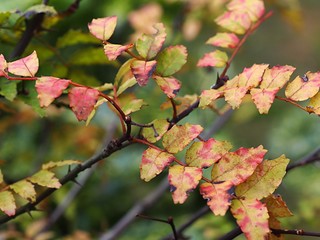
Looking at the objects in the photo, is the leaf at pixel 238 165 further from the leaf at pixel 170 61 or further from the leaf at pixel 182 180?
the leaf at pixel 170 61

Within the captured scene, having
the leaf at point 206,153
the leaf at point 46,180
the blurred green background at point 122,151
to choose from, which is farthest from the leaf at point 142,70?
the blurred green background at point 122,151

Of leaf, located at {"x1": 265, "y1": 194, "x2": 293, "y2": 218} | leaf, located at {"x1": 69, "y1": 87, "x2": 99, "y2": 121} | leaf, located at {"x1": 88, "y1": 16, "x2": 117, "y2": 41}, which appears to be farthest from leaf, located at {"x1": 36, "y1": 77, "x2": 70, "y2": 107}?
leaf, located at {"x1": 265, "y1": 194, "x2": 293, "y2": 218}

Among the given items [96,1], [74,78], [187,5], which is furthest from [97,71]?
[74,78]

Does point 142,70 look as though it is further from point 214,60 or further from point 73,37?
point 73,37

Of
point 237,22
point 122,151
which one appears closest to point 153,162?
point 237,22

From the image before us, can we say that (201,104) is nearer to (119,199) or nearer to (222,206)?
(222,206)

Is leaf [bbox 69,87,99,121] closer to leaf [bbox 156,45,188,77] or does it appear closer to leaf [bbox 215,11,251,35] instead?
leaf [bbox 156,45,188,77]
